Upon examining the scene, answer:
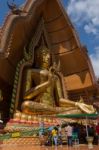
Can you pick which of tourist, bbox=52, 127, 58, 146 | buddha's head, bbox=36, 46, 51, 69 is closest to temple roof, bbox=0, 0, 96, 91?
buddha's head, bbox=36, 46, 51, 69

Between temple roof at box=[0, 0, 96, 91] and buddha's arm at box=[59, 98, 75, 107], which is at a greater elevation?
temple roof at box=[0, 0, 96, 91]

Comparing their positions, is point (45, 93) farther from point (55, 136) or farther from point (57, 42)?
point (55, 136)

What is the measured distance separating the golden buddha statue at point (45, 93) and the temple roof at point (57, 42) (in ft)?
2.00

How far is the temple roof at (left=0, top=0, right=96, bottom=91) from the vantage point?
10031 millimetres

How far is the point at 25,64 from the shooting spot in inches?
413

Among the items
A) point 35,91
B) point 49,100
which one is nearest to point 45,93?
point 49,100

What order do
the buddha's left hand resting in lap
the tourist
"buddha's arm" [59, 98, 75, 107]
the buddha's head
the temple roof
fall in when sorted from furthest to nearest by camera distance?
the buddha's head → "buddha's arm" [59, 98, 75, 107] → the temple roof → the buddha's left hand resting in lap → the tourist

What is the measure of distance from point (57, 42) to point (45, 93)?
2.22 m

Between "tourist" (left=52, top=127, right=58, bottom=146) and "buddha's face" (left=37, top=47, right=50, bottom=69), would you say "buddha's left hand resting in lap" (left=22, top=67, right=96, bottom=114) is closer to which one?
"buddha's face" (left=37, top=47, right=50, bottom=69)

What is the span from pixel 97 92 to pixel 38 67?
2430mm

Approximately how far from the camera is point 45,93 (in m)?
10.6

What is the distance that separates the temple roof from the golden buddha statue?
0.61 meters

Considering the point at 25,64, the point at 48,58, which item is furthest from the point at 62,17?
the point at 25,64

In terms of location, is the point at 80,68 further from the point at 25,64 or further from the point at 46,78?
the point at 25,64
